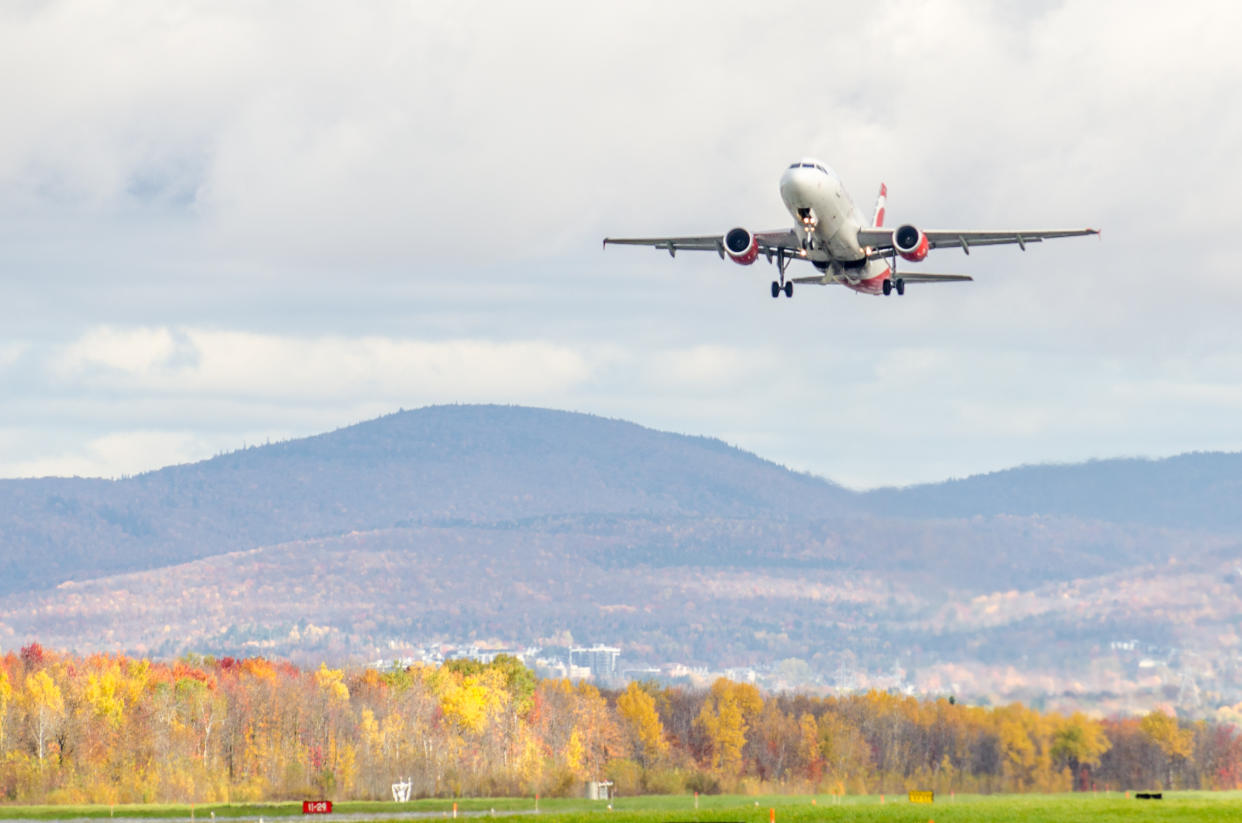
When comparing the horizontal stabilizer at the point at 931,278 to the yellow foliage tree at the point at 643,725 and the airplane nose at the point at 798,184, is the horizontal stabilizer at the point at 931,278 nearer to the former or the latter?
the airplane nose at the point at 798,184

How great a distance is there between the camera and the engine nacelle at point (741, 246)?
273 ft

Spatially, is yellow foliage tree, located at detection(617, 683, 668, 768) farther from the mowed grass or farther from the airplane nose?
the airplane nose

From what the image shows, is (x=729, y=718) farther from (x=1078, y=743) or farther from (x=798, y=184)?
(x=1078, y=743)

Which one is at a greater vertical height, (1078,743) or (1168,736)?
(1168,736)

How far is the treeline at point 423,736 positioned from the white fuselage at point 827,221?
63.0 feet

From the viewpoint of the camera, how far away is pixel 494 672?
158500mm

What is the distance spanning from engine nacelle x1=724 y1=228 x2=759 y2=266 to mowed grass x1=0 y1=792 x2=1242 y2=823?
2369cm

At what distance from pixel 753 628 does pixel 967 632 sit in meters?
107

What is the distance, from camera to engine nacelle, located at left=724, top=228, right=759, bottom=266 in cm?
8306

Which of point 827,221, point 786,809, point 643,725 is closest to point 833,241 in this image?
point 827,221

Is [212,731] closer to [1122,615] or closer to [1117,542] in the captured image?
[1117,542]

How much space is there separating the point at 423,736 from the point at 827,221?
71.5 metres

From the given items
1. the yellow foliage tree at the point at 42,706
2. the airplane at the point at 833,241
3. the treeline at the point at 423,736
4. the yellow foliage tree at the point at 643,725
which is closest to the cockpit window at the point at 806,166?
the airplane at the point at 833,241

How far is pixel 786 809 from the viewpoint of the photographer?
8119 centimetres
